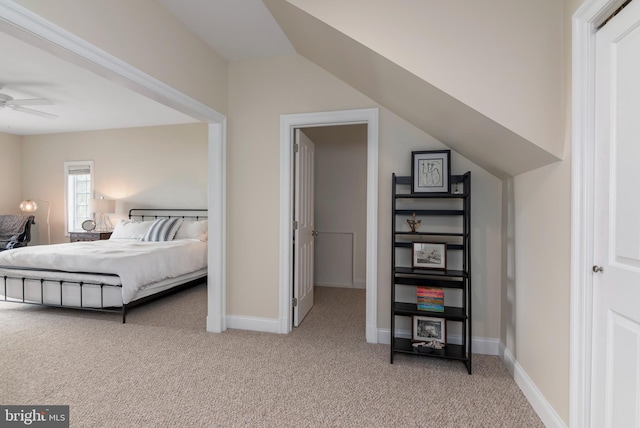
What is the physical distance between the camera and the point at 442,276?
7.89 feet

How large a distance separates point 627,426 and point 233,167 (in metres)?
3.04

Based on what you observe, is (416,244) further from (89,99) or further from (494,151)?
(89,99)

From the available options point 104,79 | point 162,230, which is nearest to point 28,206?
point 162,230

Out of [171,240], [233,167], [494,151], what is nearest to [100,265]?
[171,240]

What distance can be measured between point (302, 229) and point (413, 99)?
5.58 ft

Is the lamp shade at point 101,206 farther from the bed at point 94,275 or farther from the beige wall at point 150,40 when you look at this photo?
the beige wall at point 150,40

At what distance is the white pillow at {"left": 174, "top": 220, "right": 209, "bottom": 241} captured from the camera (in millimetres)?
4820

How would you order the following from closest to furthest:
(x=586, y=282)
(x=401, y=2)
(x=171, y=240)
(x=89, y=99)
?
1. (x=586, y=282)
2. (x=401, y=2)
3. (x=89, y=99)
4. (x=171, y=240)

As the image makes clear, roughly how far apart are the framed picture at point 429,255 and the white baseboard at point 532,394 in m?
0.80

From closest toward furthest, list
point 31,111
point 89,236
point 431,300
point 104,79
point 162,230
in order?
1. point 431,300
2. point 104,79
3. point 31,111
4. point 162,230
5. point 89,236

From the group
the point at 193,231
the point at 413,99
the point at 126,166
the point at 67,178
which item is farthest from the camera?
→ the point at 67,178

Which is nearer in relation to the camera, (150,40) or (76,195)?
(150,40)

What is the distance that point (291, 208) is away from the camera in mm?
2895

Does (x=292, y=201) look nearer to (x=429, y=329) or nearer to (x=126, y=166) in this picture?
(x=429, y=329)
